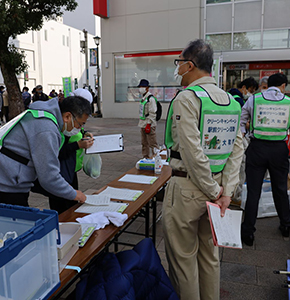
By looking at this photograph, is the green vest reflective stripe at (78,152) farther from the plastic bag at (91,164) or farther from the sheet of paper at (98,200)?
the sheet of paper at (98,200)

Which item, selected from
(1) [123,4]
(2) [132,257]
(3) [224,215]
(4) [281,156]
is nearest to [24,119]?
(2) [132,257]

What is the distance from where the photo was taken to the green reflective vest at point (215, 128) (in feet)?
6.20

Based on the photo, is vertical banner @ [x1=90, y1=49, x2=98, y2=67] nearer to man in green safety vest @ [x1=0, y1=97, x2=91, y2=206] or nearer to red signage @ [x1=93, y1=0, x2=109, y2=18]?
red signage @ [x1=93, y1=0, x2=109, y2=18]

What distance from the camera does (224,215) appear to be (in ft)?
6.72

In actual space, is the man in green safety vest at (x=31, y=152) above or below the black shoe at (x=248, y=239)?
above

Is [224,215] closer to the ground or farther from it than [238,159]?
closer to the ground

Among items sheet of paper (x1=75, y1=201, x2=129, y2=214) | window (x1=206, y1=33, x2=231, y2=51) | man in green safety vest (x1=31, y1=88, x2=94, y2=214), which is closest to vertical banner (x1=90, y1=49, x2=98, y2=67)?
window (x1=206, y1=33, x2=231, y2=51)

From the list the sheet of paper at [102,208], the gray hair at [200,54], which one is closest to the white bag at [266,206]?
the sheet of paper at [102,208]

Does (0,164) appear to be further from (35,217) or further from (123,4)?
(123,4)

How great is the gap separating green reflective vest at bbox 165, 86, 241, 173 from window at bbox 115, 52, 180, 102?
1387 centimetres

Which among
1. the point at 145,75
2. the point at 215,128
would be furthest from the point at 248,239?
the point at 145,75

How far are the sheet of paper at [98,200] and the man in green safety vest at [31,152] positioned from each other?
1.33ft

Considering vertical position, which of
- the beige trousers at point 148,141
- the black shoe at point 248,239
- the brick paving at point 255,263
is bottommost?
the brick paving at point 255,263

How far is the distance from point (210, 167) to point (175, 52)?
14.5 metres
